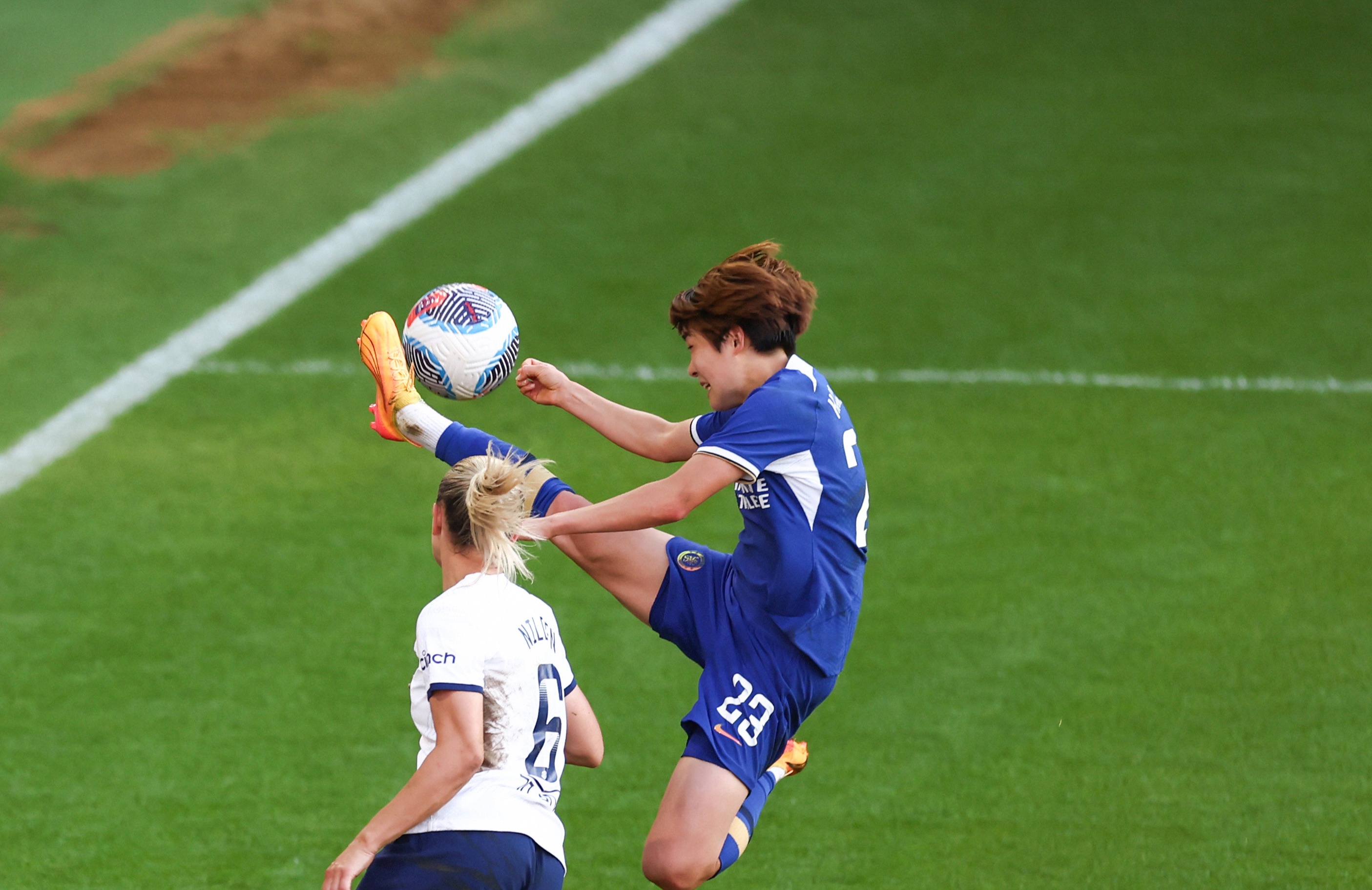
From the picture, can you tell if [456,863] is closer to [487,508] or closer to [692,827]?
[487,508]

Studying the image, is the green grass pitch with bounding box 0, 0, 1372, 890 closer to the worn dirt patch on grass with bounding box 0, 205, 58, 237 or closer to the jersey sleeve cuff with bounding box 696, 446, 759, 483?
the worn dirt patch on grass with bounding box 0, 205, 58, 237

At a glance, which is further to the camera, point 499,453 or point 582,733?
point 499,453

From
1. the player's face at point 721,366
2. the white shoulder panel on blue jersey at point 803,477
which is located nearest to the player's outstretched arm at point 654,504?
the white shoulder panel on blue jersey at point 803,477

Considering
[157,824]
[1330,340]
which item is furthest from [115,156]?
[1330,340]

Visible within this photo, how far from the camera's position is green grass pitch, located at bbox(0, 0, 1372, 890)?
6.24 meters

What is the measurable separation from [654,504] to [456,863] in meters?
1.25

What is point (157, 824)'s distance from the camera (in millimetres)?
6031

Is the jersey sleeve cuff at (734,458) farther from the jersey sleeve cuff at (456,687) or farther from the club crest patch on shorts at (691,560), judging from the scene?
the jersey sleeve cuff at (456,687)

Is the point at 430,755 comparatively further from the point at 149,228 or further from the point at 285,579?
the point at 149,228

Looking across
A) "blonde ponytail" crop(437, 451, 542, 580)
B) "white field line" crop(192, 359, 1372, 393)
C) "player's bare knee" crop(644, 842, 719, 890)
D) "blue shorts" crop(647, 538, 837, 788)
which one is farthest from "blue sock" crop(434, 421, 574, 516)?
"white field line" crop(192, 359, 1372, 393)

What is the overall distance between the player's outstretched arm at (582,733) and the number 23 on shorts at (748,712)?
0.63m

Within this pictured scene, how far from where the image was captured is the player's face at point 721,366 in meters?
5.01

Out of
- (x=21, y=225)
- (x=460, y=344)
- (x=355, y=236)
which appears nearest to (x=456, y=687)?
(x=460, y=344)

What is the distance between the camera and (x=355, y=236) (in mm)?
11727
